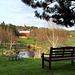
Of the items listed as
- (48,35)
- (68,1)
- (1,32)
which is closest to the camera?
(68,1)

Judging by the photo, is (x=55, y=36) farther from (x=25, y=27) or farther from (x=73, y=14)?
(x=25, y=27)

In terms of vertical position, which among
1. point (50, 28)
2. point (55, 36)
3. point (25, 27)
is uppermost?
point (25, 27)

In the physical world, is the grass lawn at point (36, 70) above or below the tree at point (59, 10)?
below

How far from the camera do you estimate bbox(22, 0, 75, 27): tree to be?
5.84 m

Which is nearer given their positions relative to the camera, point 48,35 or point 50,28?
point 50,28

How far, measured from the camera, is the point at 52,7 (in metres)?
6.09

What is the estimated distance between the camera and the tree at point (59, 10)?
19.1 feet

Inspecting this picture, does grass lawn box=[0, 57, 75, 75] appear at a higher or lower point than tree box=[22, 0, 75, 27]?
lower

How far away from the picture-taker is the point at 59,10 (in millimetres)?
5906

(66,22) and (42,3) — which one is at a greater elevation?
(42,3)

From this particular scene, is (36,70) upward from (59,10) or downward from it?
downward

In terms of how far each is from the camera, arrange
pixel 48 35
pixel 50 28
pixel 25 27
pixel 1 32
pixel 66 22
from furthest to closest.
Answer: pixel 25 27 → pixel 1 32 → pixel 48 35 → pixel 50 28 → pixel 66 22

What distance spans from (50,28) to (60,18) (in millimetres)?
9514

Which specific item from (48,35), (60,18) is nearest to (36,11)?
(60,18)
